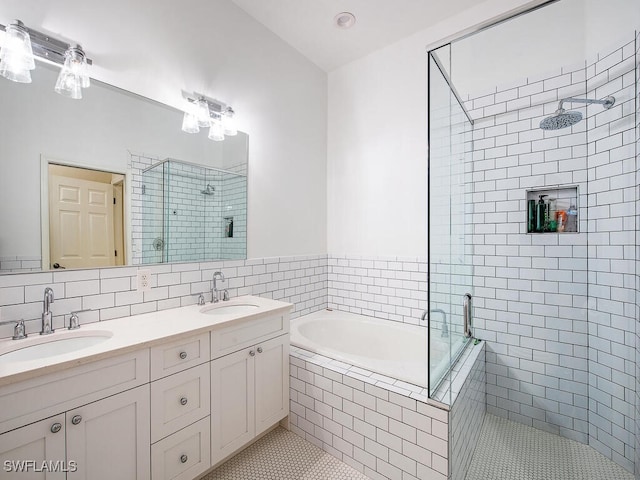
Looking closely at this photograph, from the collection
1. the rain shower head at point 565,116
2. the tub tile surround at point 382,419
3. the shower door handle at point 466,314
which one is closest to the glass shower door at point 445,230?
the shower door handle at point 466,314

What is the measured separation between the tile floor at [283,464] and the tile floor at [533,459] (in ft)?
2.61

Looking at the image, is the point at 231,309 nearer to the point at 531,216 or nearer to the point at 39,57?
the point at 39,57

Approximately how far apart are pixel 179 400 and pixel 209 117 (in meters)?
1.78

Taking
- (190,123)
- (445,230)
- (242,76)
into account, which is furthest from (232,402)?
(242,76)

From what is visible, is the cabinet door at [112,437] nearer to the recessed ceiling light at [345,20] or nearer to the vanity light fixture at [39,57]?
the vanity light fixture at [39,57]

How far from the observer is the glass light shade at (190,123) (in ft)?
6.53

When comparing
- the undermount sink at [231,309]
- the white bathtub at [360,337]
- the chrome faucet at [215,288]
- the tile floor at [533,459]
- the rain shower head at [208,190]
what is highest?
the rain shower head at [208,190]

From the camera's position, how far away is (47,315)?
1.36 metres

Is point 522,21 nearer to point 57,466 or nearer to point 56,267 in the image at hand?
point 56,267

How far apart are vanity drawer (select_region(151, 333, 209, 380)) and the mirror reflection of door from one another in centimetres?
63

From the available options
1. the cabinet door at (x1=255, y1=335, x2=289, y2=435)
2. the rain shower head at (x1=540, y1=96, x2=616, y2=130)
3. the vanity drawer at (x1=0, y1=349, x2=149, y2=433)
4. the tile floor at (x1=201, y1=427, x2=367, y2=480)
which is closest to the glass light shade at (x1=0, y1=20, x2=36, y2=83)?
the vanity drawer at (x1=0, y1=349, x2=149, y2=433)

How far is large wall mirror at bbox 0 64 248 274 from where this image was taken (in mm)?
1367

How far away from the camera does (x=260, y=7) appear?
2.31 m

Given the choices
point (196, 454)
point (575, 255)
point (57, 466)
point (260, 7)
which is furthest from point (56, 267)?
point (575, 255)
